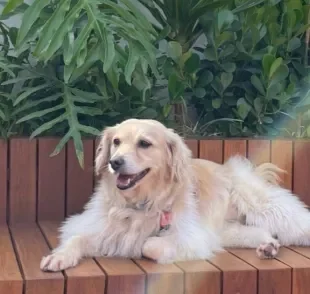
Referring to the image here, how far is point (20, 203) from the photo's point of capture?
126 inches

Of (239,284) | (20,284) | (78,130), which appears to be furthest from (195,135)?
(20,284)

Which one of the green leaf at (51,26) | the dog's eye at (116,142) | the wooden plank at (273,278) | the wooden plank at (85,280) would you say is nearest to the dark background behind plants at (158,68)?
the green leaf at (51,26)

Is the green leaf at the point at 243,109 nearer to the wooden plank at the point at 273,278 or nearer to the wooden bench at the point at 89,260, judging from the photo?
the wooden bench at the point at 89,260

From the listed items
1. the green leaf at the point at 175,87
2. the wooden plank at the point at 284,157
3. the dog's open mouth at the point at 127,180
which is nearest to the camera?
the dog's open mouth at the point at 127,180

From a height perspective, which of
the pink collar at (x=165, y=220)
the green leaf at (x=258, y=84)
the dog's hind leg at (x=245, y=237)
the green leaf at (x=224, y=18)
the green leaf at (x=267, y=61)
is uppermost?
the green leaf at (x=224, y=18)

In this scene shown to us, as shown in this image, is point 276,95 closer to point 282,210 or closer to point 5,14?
point 282,210

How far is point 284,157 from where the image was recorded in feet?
11.3

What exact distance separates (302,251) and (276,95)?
1064 millimetres

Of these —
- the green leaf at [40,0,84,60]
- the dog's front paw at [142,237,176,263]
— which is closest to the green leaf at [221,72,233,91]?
the green leaf at [40,0,84,60]

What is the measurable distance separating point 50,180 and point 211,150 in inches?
33.3

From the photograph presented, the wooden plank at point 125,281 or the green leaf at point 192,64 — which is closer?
the wooden plank at point 125,281

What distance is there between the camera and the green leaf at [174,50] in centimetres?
339

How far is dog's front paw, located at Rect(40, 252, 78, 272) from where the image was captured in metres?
2.33

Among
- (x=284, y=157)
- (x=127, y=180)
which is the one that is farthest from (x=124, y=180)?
(x=284, y=157)
